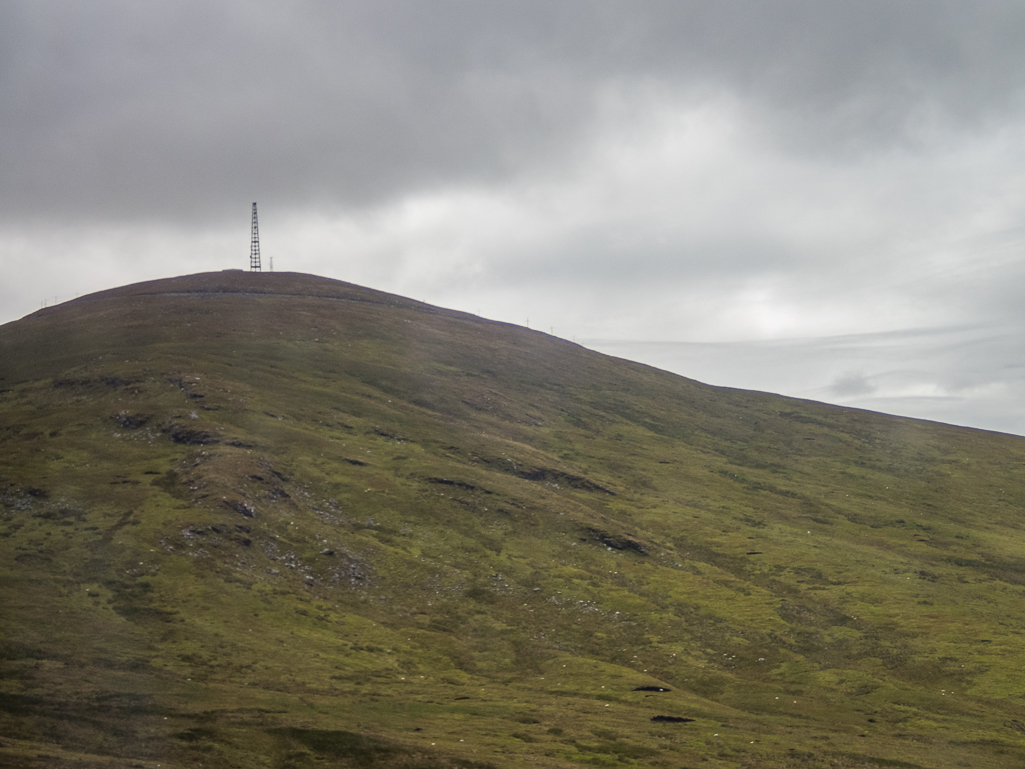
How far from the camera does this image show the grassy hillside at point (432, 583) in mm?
55188

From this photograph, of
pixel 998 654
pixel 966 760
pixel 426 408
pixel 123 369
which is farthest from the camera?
pixel 426 408

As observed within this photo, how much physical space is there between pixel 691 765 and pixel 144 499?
6389cm

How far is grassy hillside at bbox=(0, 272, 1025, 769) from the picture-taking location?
55188mm

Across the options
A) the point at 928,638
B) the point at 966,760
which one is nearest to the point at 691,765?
the point at 966,760

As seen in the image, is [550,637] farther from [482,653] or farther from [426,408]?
[426,408]

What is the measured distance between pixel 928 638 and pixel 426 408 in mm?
87868

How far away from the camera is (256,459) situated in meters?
100

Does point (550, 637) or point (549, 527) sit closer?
point (550, 637)

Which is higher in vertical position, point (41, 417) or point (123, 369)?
point (123, 369)

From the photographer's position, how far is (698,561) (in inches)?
4205

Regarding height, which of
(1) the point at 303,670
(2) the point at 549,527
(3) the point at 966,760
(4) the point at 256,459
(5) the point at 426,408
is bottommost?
(3) the point at 966,760

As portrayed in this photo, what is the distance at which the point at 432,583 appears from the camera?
86938 millimetres

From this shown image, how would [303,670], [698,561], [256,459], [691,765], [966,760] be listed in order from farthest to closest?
[698,561], [256,459], [303,670], [966,760], [691,765]


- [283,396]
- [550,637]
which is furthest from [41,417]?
[550,637]
